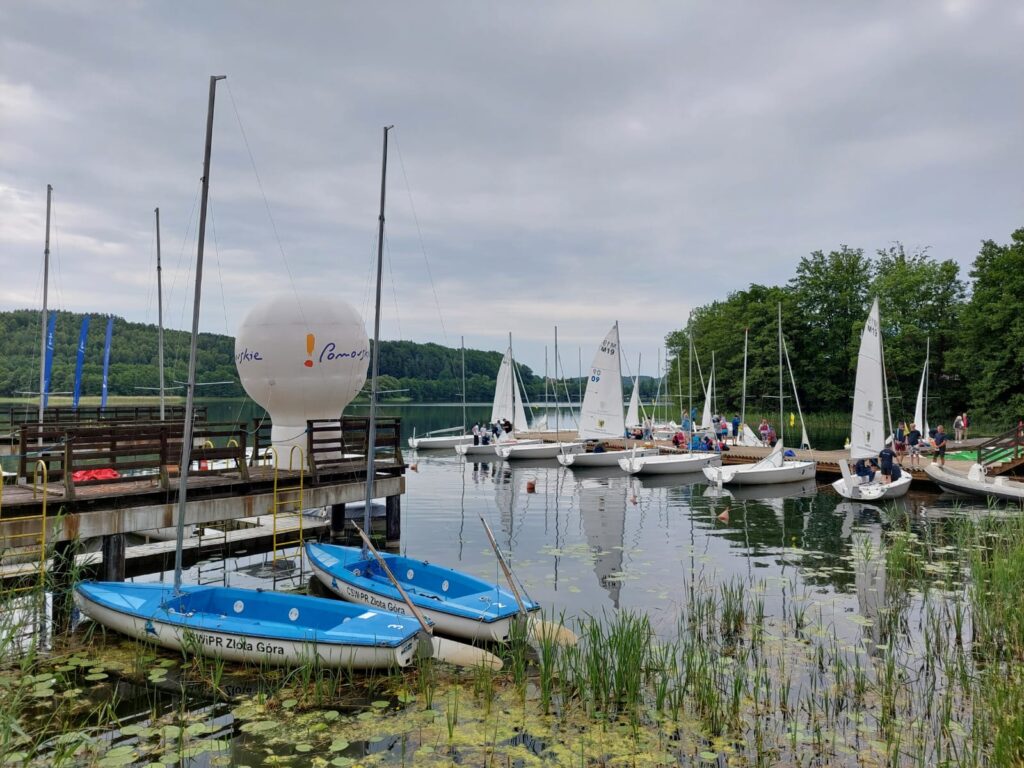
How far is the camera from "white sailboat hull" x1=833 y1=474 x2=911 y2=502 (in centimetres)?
2745

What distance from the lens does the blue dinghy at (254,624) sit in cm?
955

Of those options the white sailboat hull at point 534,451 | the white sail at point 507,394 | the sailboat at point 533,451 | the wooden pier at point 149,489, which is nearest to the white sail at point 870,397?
the white sailboat hull at point 534,451

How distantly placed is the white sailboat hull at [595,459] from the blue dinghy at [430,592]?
89.1 feet

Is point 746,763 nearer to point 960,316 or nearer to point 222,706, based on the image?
point 222,706

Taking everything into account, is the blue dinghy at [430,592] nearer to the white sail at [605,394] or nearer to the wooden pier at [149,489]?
the wooden pier at [149,489]

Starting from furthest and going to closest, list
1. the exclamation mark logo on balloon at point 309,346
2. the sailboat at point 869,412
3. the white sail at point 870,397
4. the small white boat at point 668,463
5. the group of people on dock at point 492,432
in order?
1. the group of people on dock at point 492,432
2. the small white boat at point 668,463
3. the white sail at point 870,397
4. the sailboat at point 869,412
5. the exclamation mark logo on balloon at point 309,346

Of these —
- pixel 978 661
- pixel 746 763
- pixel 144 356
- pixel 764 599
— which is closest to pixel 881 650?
pixel 978 661

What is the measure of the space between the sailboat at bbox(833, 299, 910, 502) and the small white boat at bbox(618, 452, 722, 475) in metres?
8.52

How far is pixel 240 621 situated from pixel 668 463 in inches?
1190

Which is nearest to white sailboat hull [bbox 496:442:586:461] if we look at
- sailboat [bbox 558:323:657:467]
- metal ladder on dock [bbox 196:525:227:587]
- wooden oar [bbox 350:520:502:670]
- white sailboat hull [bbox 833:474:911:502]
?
sailboat [bbox 558:323:657:467]

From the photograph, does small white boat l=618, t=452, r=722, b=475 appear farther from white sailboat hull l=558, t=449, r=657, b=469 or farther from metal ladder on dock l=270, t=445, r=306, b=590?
metal ladder on dock l=270, t=445, r=306, b=590

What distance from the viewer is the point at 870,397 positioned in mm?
29109

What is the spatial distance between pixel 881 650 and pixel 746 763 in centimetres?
495

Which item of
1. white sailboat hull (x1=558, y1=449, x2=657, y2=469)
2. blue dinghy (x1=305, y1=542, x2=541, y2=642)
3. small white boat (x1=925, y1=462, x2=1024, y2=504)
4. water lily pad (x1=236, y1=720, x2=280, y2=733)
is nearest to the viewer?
water lily pad (x1=236, y1=720, x2=280, y2=733)
